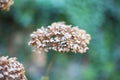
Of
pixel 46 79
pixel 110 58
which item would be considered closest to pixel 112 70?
pixel 110 58

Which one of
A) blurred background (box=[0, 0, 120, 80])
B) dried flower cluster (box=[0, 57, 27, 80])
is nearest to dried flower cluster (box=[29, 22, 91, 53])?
dried flower cluster (box=[0, 57, 27, 80])

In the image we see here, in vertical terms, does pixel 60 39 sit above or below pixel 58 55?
below

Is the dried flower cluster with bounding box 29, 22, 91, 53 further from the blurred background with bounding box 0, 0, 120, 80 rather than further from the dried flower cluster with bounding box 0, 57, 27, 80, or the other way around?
the blurred background with bounding box 0, 0, 120, 80

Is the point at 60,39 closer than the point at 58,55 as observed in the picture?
Yes

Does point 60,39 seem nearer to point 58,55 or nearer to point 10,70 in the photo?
point 10,70

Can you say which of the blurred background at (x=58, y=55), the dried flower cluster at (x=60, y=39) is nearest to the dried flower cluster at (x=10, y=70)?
the dried flower cluster at (x=60, y=39)

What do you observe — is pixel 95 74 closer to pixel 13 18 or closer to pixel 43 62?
pixel 43 62

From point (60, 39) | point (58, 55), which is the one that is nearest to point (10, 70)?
point (60, 39)
